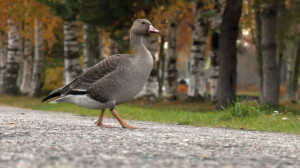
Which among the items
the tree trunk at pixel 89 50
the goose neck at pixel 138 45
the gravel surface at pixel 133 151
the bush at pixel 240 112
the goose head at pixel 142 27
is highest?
the tree trunk at pixel 89 50

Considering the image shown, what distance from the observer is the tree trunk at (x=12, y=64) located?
32.2 meters

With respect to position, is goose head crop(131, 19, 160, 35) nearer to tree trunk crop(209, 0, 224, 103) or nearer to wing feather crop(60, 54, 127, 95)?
wing feather crop(60, 54, 127, 95)

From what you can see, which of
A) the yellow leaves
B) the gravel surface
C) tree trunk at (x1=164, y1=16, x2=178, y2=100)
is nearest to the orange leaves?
the yellow leaves

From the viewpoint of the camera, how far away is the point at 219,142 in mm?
7410

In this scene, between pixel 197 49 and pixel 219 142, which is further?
pixel 197 49

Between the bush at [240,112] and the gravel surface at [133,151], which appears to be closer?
the gravel surface at [133,151]

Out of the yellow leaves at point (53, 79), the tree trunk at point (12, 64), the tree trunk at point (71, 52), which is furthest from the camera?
the yellow leaves at point (53, 79)

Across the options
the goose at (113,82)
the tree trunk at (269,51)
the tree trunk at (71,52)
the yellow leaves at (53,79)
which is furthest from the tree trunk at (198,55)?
the goose at (113,82)

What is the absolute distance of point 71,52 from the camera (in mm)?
26328

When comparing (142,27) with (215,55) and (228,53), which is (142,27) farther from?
(215,55)

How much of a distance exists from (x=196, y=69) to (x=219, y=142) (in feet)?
61.7

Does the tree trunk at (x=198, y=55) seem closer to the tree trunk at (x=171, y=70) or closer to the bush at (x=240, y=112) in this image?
the tree trunk at (x=171, y=70)

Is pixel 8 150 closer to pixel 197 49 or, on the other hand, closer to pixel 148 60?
pixel 148 60

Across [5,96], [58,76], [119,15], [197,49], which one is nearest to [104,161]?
[119,15]
